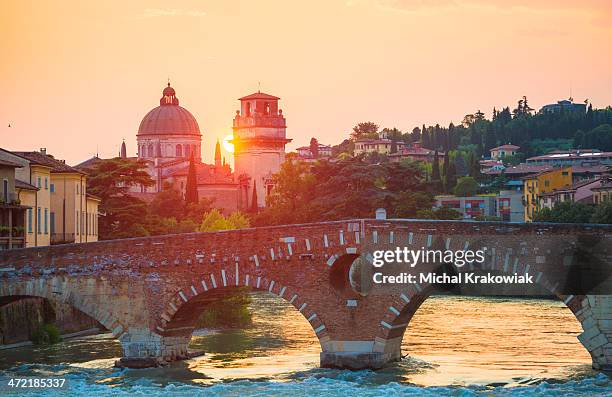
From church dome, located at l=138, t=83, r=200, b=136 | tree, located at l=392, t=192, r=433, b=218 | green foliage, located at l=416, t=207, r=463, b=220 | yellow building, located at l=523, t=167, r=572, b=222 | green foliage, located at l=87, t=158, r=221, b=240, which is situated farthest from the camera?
church dome, located at l=138, t=83, r=200, b=136

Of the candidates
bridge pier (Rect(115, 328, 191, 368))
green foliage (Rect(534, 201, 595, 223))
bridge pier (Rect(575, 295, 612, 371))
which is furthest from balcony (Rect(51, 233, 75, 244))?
green foliage (Rect(534, 201, 595, 223))

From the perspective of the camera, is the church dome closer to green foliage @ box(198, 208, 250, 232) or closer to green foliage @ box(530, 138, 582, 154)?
green foliage @ box(530, 138, 582, 154)

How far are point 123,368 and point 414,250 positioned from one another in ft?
26.3

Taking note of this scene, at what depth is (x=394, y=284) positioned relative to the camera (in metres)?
36.8

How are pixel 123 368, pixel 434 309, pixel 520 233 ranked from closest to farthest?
pixel 520 233 < pixel 123 368 < pixel 434 309

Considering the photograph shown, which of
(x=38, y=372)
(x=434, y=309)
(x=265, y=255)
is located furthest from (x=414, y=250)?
(x=434, y=309)

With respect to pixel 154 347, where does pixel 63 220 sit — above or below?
above

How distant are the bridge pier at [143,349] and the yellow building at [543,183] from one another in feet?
223

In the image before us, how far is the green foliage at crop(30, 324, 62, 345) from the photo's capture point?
44.8 metres

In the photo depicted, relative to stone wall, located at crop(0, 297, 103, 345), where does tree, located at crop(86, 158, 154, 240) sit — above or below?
above

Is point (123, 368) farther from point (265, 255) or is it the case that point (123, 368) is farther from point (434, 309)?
point (434, 309)

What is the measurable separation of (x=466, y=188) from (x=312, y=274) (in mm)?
89733

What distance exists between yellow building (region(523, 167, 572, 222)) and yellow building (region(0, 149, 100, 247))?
47.2m

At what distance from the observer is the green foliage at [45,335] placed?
4484 centimetres
